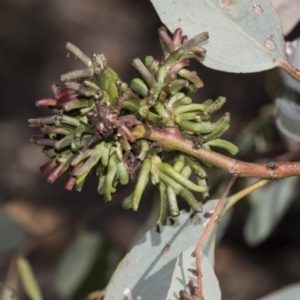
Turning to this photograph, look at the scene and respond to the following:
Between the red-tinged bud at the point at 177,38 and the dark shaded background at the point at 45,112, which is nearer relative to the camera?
the red-tinged bud at the point at 177,38

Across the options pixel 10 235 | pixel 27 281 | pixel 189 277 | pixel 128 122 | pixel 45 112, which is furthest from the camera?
pixel 45 112

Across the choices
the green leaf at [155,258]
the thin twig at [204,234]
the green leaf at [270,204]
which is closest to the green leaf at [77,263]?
the green leaf at [270,204]

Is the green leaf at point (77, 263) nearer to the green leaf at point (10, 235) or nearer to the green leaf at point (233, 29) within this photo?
the green leaf at point (10, 235)

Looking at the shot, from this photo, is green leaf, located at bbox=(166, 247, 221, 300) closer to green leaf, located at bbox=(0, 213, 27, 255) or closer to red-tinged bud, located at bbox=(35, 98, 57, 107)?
red-tinged bud, located at bbox=(35, 98, 57, 107)

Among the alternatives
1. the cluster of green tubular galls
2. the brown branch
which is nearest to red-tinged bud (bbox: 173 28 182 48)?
the cluster of green tubular galls

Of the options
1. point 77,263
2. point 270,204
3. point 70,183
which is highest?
point 70,183

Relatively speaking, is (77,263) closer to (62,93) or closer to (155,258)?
(155,258)

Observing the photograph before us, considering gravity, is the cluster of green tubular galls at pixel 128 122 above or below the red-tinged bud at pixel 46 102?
below

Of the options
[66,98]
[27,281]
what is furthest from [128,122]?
[27,281]
